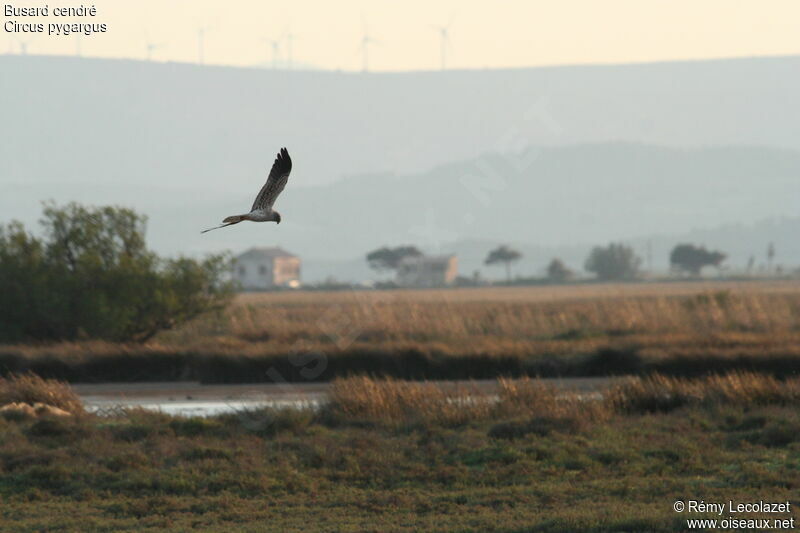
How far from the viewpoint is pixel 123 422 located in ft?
72.9

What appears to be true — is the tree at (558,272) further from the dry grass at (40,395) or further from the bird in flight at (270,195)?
the bird in flight at (270,195)

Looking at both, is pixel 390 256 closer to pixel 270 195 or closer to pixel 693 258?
pixel 693 258

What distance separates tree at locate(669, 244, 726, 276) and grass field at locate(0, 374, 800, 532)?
164655 mm

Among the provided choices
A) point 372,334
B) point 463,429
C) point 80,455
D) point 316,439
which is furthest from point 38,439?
point 372,334

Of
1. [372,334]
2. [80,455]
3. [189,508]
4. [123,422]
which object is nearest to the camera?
[189,508]

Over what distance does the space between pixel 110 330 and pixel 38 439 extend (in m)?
17.5

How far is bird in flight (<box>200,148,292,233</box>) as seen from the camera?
8.20m

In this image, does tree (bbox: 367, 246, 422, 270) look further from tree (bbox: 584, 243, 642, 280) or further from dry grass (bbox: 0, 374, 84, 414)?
dry grass (bbox: 0, 374, 84, 414)

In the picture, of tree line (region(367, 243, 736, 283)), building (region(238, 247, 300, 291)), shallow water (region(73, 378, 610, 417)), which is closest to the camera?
shallow water (region(73, 378, 610, 417))

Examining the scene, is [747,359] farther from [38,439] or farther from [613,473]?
[38,439]

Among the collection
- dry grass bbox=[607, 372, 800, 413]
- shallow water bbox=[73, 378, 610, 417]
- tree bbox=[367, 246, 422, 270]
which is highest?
tree bbox=[367, 246, 422, 270]

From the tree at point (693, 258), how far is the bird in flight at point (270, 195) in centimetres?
18179

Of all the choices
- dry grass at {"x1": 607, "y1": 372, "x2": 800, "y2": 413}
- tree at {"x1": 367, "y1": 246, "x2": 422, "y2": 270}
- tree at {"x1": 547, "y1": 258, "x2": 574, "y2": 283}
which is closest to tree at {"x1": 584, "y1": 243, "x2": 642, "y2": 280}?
tree at {"x1": 547, "y1": 258, "x2": 574, "y2": 283}

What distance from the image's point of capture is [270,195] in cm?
852
